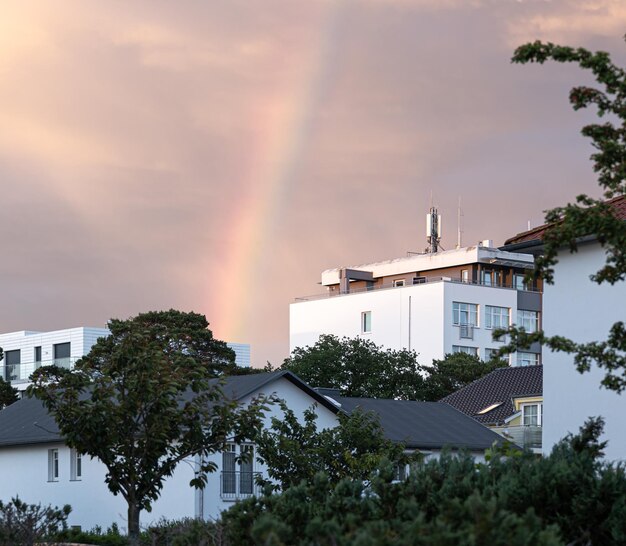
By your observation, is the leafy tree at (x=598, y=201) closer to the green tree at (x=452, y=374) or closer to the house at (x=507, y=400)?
the house at (x=507, y=400)

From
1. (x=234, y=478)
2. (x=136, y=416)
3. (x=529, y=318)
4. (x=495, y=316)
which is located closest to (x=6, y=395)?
(x=234, y=478)

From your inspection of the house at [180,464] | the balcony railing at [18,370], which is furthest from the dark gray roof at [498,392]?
the balcony railing at [18,370]

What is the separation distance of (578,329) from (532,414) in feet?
103

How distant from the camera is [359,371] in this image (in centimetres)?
7469

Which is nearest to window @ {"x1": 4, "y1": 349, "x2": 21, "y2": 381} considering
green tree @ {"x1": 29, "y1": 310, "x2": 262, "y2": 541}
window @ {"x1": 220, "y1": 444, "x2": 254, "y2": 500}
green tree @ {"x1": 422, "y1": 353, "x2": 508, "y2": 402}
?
green tree @ {"x1": 422, "y1": 353, "x2": 508, "y2": 402}

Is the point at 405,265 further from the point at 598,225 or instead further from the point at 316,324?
the point at 598,225

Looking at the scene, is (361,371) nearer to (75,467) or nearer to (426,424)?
(426,424)

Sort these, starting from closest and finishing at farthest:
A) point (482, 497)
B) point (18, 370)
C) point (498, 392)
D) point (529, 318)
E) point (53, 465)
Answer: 1. point (482, 497)
2. point (53, 465)
3. point (498, 392)
4. point (18, 370)
5. point (529, 318)

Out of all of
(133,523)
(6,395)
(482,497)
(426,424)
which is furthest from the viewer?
(6,395)

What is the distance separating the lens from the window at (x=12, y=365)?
327ft

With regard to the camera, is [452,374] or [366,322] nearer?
[452,374]

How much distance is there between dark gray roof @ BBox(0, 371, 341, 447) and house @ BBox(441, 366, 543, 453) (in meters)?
14.1

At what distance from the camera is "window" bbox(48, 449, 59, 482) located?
Answer: 43.9 metres

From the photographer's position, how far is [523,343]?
12.8 meters
